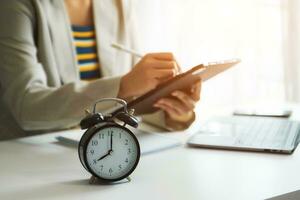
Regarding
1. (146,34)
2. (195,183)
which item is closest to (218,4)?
(146,34)

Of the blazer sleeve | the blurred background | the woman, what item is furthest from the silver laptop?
the blurred background

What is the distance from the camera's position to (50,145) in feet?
3.63

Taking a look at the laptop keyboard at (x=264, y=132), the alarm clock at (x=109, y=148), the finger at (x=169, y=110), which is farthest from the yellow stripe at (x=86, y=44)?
the alarm clock at (x=109, y=148)

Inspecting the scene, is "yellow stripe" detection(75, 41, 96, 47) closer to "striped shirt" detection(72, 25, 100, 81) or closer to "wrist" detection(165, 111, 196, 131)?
"striped shirt" detection(72, 25, 100, 81)

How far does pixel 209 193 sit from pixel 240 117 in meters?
0.55

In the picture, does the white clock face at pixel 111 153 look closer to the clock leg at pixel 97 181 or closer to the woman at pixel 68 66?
the clock leg at pixel 97 181

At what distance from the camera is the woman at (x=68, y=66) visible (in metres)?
1.11

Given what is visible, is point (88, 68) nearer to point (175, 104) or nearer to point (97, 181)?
point (175, 104)

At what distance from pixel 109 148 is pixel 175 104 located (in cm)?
43

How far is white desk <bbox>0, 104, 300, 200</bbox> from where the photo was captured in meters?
0.77

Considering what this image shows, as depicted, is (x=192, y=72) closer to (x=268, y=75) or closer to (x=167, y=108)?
(x=167, y=108)

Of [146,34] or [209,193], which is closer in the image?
[209,193]

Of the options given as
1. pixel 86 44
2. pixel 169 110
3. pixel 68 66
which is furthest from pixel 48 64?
pixel 169 110

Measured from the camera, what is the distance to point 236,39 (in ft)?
6.10
